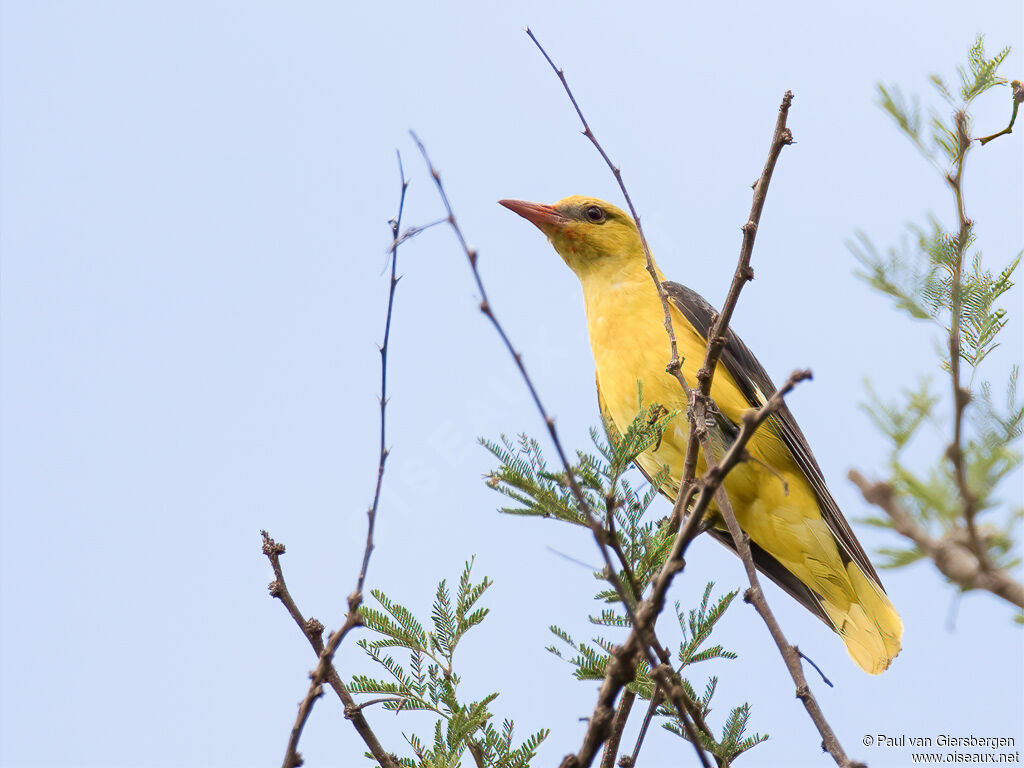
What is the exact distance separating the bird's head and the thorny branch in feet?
9.19

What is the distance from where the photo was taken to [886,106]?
1648 millimetres

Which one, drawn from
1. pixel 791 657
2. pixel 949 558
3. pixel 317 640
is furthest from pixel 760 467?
pixel 949 558

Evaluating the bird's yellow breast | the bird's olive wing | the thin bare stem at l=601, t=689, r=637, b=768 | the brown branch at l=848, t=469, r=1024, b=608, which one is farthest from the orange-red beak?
the brown branch at l=848, t=469, r=1024, b=608

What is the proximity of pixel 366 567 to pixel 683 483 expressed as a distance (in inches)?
32.4

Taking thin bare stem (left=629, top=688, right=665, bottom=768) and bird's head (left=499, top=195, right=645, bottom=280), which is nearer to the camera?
thin bare stem (left=629, top=688, right=665, bottom=768)

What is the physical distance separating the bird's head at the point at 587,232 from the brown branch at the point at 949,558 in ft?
13.6

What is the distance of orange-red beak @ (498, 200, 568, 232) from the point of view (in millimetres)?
5309

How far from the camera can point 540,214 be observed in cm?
531

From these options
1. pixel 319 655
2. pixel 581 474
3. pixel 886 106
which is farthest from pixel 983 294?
pixel 319 655

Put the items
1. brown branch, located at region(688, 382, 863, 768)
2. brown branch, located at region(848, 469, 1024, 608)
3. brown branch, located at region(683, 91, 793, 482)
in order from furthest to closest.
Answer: brown branch, located at region(683, 91, 793, 482) → brown branch, located at region(688, 382, 863, 768) → brown branch, located at region(848, 469, 1024, 608)

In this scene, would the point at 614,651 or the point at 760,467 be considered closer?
the point at 614,651

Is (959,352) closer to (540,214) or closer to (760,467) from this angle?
(760,467)

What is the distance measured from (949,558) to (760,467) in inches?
133

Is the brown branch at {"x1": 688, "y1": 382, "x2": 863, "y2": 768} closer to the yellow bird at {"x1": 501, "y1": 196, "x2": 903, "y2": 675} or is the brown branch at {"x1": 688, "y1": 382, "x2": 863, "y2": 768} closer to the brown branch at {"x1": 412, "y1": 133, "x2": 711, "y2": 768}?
the brown branch at {"x1": 412, "y1": 133, "x2": 711, "y2": 768}
